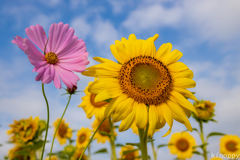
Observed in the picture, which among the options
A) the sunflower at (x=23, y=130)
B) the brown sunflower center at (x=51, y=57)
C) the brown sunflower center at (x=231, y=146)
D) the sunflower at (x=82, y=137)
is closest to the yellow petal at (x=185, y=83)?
the brown sunflower center at (x=51, y=57)

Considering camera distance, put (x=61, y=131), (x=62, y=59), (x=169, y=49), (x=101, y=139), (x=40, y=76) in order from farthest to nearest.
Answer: (x=61, y=131) < (x=101, y=139) < (x=169, y=49) < (x=62, y=59) < (x=40, y=76)

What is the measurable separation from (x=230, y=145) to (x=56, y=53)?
14.8 feet

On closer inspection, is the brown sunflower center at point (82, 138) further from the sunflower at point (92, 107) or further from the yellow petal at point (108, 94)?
the yellow petal at point (108, 94)

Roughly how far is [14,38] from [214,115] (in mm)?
3604

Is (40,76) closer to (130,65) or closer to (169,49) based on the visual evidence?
(130,65)

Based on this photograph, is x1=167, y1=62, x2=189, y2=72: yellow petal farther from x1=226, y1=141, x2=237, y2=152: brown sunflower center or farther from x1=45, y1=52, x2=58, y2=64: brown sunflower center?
x1=226, y1=141, x2=237, y2=152: brown sunflower center

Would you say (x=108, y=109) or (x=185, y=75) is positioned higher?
(x=185, y=75)

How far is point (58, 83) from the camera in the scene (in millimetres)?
1502

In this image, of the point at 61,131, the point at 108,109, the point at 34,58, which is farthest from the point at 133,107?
the point at 61,131

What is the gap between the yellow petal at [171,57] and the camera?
70.7 inches

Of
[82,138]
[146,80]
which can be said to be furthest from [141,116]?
[82,138]

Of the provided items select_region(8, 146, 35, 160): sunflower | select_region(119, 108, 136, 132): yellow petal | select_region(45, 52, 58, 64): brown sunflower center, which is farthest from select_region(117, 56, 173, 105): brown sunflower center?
select_region(8, 146, 35, 160): sunflower

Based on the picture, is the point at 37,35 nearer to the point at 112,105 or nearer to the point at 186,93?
the point at 112,105

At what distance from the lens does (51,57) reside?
5.34 feet
